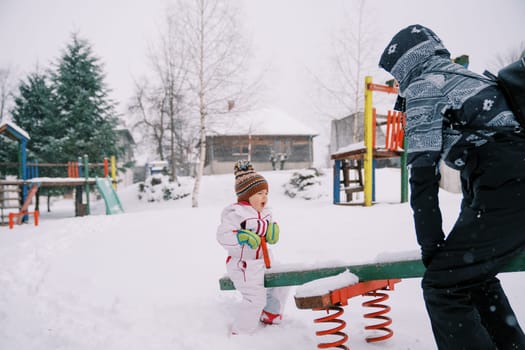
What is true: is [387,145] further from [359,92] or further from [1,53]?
[1,53]

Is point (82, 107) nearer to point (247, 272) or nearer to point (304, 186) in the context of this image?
point (304, 186)

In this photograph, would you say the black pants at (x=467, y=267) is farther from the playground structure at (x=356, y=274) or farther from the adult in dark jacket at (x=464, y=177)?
the playground structure at (x=356, y=274)

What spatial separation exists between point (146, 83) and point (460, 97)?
27101mm

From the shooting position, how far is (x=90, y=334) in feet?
8.64

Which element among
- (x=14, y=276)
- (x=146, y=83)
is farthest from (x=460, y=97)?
(x=146, y=83)

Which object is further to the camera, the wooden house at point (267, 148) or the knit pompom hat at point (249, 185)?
the wooden house at point (267, 148)

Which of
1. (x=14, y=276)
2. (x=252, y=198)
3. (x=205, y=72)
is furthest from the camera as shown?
(x=205, y=72)

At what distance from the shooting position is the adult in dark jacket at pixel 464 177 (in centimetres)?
140

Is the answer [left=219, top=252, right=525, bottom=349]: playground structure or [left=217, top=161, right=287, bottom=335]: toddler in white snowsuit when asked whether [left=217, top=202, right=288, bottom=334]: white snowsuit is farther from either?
[left=219, top=252, right=525, bottom=349]: playground structure

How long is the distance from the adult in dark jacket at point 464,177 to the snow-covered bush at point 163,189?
688 inches

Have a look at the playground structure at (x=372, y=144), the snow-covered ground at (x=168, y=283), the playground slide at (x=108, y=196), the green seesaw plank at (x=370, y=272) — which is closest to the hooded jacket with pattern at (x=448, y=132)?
the green seesaw plank at (x=370, y=272)

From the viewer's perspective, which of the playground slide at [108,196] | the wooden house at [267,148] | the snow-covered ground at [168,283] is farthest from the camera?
the wooden house at [267,148]

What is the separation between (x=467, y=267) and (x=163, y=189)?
1809 centimetres

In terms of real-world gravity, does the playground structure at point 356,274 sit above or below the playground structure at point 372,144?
below
